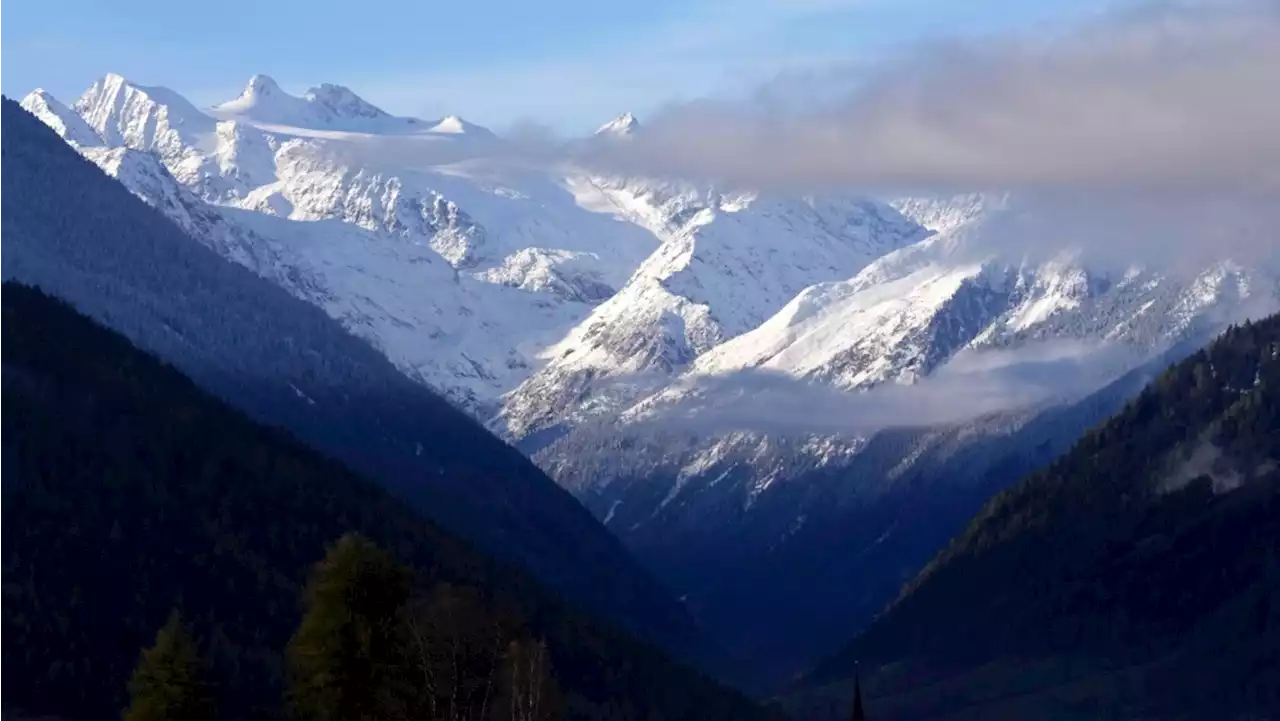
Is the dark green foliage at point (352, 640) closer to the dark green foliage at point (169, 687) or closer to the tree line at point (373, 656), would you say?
the tree line at point (373, 656)

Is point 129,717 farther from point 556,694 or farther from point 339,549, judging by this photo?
point 556,694

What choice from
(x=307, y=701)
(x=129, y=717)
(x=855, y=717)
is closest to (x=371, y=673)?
(x=307, y=701)

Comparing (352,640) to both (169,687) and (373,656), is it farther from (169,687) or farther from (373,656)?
(169,687)

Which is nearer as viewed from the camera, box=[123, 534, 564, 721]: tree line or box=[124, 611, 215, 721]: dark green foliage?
box=[124, 611, 215, 721]: dark green foliage

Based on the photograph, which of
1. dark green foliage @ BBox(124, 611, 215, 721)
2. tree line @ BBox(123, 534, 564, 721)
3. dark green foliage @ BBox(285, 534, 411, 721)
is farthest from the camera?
dark green foliage @ BBox(285, 534, 411, 721)

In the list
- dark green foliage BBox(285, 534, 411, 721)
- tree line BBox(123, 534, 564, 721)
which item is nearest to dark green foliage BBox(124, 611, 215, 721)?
tree line BBox(123, 534, 564, 721)

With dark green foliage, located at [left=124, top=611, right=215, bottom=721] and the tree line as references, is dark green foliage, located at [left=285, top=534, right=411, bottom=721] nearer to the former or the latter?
the tree line

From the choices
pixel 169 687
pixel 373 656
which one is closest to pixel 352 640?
pixel 373 656
